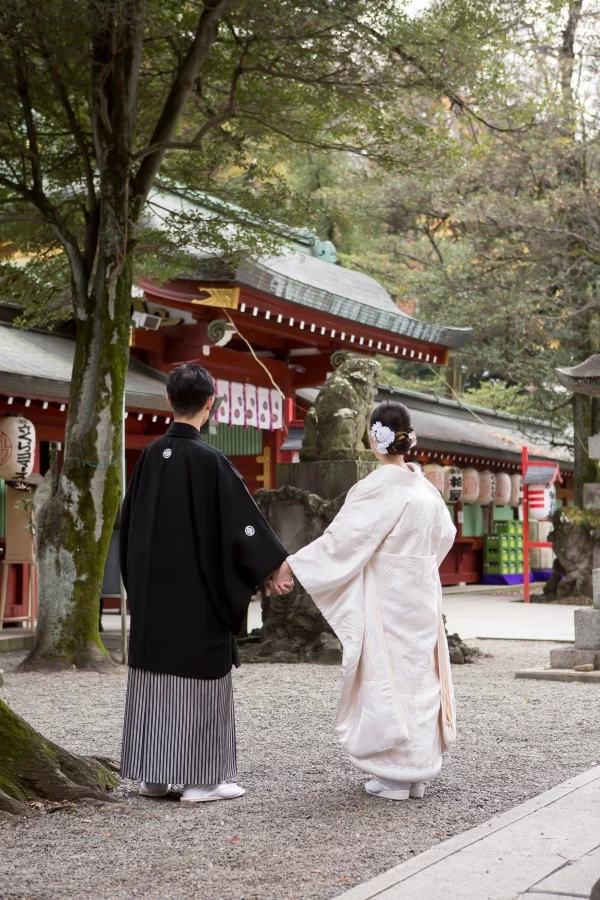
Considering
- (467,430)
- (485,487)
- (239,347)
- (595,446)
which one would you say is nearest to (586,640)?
(595,446)

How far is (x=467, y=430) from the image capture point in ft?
73.3

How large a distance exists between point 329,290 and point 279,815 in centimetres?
1442

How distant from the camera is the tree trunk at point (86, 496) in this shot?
902cm

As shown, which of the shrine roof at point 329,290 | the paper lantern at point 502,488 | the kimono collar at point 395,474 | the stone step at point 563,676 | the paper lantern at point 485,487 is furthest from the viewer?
the paper lantern at point 502,488

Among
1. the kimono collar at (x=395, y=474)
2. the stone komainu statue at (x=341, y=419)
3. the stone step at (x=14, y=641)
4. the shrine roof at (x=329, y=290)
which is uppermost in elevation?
the shrine roof at (x=329, y=290)

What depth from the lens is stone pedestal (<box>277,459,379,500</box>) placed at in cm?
965

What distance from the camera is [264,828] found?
383 centimetres

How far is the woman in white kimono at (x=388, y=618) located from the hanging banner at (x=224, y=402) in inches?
426

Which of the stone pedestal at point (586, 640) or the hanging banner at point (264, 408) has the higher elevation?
the hanging banner at point (264, 408)

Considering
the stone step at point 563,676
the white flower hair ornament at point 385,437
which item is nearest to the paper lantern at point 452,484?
the stone step at point 563,676

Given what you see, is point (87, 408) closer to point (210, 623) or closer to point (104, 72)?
point (104, 72)

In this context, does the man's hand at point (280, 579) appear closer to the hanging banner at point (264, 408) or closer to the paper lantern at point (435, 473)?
the hanging banner at point (264, 408)

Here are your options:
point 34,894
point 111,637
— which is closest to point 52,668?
point 111,637

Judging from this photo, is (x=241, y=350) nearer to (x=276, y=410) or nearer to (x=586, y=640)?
(x=276, y=410)
